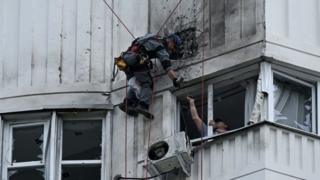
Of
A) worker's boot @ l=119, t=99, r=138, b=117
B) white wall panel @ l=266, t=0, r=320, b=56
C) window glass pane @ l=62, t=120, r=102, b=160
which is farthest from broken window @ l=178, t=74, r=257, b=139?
window glass pane @ l=62, t=120, r=102, b=160

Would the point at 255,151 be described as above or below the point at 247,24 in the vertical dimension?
below

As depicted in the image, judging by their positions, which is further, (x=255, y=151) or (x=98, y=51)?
(x=98, y=51)

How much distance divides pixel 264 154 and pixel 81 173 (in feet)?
10.9

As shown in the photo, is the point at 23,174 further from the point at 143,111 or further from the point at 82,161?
the point at 143,111

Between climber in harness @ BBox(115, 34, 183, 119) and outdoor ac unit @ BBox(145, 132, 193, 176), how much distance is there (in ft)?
2.55

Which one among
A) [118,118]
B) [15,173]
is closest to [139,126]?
[118,118]


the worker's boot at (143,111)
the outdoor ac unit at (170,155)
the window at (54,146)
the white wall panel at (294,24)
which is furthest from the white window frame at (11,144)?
the white wall panel at (294,24)

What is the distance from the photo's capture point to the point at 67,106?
26594mm

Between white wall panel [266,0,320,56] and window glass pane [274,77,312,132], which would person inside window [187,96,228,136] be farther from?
white wall panel [266,0,320,56]

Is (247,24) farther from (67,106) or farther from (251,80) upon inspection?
(67,106)

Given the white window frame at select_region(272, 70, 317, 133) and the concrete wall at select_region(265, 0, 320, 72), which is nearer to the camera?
the concrete wall at select_region(265, 0, 320, 72)

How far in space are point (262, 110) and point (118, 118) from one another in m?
2.52

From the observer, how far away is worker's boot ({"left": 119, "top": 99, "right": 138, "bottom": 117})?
26234 mm

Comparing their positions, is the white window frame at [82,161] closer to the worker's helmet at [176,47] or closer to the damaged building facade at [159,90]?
the damaged building facade at [159,90]
